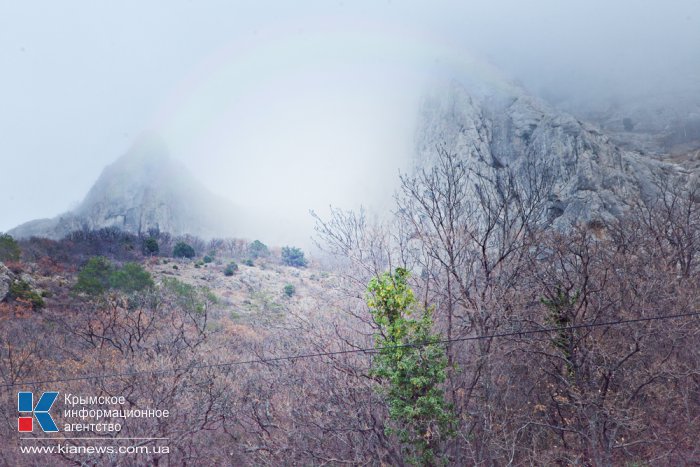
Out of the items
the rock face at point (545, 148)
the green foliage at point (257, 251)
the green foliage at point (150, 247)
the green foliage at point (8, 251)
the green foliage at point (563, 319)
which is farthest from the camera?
the green foliage at point (257, 251)

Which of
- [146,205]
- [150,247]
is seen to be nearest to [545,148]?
[150,247]

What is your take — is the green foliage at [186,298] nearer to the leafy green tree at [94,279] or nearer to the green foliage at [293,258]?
the leafy green tree at [94,279]

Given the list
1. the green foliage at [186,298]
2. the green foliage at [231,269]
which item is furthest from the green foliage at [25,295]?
the green foliage at [231,269]

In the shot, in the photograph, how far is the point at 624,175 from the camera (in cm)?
5019

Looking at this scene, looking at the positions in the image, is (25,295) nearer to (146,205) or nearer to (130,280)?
(130,280)

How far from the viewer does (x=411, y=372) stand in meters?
10.3

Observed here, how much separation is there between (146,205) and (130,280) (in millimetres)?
97554

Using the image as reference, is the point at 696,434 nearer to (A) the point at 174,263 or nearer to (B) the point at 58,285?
(B) the point at 58,285

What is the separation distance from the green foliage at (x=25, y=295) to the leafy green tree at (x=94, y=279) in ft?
6.86

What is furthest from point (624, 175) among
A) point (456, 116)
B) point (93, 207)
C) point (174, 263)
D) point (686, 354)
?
→ point (93, 207)

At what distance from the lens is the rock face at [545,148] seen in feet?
153

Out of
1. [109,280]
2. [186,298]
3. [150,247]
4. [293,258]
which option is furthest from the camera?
[293,258]

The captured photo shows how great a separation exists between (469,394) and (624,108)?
9370 centimetres

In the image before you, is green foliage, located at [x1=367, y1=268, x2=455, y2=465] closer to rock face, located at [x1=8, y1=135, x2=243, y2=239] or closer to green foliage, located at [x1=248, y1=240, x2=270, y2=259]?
green foliage, located at [x1=248, y1=240, x2=270, y2=259]
